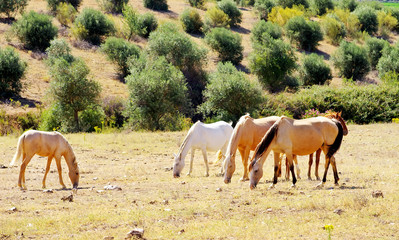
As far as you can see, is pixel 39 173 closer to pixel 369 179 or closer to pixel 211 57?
pixel 369 179

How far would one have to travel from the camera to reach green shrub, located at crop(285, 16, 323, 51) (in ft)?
206

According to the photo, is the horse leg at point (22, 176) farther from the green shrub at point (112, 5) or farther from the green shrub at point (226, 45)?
the green shrub at point (112, 5)

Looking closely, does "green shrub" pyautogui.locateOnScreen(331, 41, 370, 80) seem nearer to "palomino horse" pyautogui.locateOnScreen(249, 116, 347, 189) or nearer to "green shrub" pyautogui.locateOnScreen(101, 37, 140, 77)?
"green shrub" pyautogui.locateOnScreen(101, 37, 140, 77)

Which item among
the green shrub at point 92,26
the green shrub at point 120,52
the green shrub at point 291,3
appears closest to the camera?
the green shrub at point 120,52

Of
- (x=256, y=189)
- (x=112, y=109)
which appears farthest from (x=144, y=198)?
(x=112, y=109)

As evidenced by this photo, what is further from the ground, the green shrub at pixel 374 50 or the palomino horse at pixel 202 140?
the green shrub at pixel 374 50

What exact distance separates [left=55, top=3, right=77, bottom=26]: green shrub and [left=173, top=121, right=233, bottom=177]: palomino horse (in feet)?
152

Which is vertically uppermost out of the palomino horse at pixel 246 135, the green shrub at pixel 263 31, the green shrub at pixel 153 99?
the green shrub at pixel 263 31

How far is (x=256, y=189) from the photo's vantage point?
11.6 metres

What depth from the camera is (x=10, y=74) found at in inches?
1529

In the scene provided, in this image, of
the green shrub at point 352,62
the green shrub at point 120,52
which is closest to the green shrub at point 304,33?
the green shrub at point 352,62

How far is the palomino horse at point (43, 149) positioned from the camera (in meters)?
13.4

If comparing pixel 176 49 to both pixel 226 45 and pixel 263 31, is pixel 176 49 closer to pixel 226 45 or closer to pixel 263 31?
pixel 226 45

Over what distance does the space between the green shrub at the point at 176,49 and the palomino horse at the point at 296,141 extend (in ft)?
114
